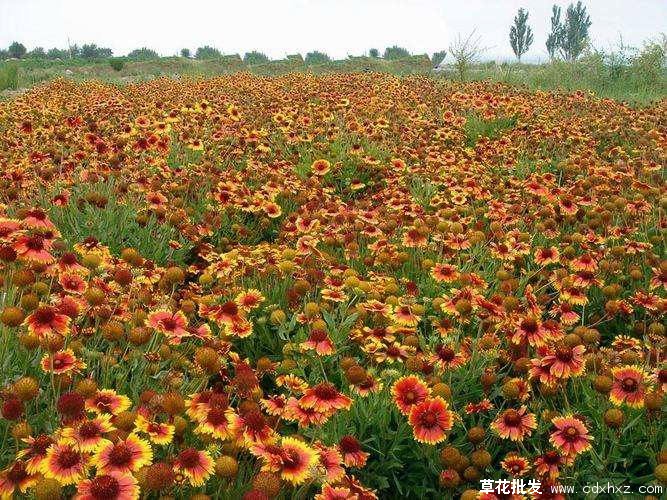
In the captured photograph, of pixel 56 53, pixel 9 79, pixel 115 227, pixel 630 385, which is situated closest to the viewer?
pixel 630 385

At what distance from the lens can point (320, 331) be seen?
86.1 inches

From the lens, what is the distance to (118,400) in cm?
171

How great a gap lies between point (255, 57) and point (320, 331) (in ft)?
97.1

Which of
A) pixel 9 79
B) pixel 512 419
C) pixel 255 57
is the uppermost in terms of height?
pixel 255 57

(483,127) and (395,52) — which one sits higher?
(395,52)

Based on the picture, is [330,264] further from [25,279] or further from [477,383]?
[25,279]

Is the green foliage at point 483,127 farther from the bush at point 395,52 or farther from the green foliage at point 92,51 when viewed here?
the green foliage at point 92,51

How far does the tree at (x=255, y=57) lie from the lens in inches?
1109

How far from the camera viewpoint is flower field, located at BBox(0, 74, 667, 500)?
5.30 ft

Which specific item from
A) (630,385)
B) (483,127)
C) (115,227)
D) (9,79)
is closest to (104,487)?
(630,385)

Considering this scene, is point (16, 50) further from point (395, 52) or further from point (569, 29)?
point (569, 29)

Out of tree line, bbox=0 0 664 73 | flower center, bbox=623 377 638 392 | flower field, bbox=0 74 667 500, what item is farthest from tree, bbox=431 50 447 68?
flower center, bbox=623 377 638 392

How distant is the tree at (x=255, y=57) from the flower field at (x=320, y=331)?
941 inches

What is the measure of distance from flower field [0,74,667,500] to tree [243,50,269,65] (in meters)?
23.9
